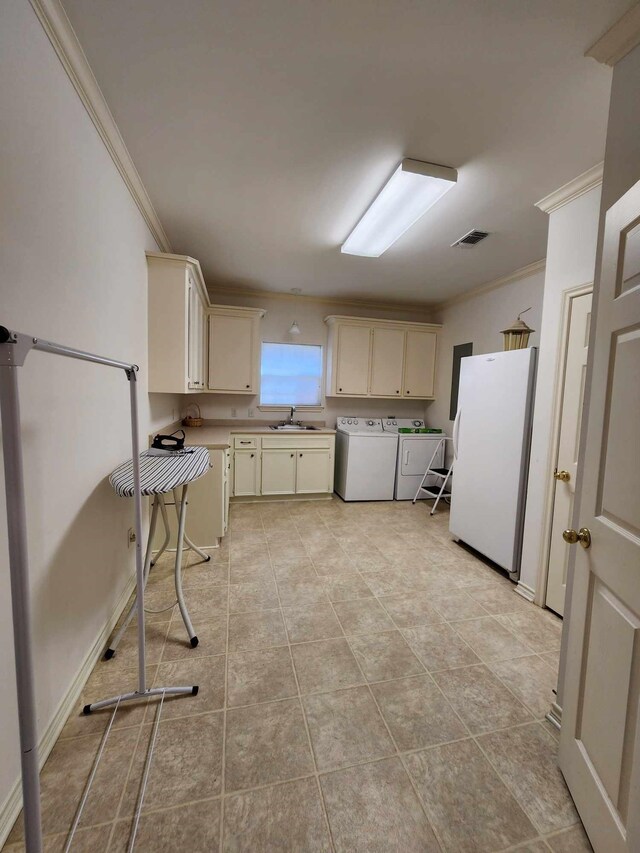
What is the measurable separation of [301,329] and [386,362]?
1.22 meters

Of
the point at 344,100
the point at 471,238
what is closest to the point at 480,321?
the point at 471,238

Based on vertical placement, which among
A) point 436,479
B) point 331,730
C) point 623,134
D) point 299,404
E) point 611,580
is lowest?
point 331,730

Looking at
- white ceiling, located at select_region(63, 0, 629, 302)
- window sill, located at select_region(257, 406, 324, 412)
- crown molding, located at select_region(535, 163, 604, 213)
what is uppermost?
white ceiling, located at select_region(63, 0, 629, 302)

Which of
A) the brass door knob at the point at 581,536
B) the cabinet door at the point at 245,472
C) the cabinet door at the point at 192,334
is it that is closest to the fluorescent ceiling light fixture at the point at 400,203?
the cabinet door at the point at 192,334

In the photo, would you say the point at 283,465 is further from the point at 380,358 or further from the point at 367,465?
the point at 380,358

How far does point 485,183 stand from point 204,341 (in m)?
2.98

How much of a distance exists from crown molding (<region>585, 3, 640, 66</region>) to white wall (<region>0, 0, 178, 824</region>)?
6.22 ft

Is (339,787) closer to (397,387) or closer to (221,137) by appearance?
(221,137)

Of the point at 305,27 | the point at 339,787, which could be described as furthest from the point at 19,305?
the point at 339,787

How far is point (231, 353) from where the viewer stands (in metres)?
4.23

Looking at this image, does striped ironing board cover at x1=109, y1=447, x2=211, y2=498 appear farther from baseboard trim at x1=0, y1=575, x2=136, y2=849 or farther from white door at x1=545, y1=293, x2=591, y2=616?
white door at x1=545, y1=293, x2=591, y2=616

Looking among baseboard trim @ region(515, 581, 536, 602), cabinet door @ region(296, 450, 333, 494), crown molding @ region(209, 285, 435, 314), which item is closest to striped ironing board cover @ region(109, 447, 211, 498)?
cabinet door @ region(296, 450, 333, 494)

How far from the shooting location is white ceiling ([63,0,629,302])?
120cm

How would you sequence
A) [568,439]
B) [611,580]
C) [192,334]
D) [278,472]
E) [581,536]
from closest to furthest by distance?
[611,580], [581,536], [568,439], [192,334], [278,472]
